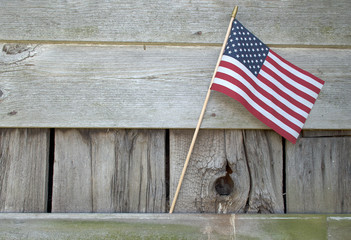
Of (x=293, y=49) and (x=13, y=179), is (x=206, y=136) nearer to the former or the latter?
(x=293, y=49)

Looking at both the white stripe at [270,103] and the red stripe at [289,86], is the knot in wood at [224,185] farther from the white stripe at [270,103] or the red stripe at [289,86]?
the red stripe at [289,86]

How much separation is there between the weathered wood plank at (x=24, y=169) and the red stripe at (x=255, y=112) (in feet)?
3.01

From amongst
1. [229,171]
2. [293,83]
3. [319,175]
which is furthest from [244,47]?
[319,175]

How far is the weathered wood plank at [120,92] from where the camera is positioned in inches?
66.1

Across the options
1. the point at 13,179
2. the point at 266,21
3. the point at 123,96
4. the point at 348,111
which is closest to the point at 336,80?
the point at 348,111

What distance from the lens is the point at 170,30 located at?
1729 millimetres

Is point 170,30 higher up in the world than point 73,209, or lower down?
higher up

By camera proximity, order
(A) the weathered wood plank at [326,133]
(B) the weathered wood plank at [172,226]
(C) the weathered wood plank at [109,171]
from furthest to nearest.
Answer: (A) the weathered wood plank at [326,133] → (C) the weathered wood plank at [109,171] → (B) the weathered wood plank at [172,226]

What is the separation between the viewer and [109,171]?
5.64 feet

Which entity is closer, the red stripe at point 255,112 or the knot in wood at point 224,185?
the red stripe at point 255,112

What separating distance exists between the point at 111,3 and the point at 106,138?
699 millimetres

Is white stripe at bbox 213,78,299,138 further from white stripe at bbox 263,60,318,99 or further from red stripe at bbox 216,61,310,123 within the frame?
white stripe at bbox 263,60,318,99

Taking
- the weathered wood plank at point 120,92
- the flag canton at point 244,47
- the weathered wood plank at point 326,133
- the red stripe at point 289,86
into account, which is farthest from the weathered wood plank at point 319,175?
Answer: the flag canton at point 244,47

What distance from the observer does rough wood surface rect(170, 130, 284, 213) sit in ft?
5.66
